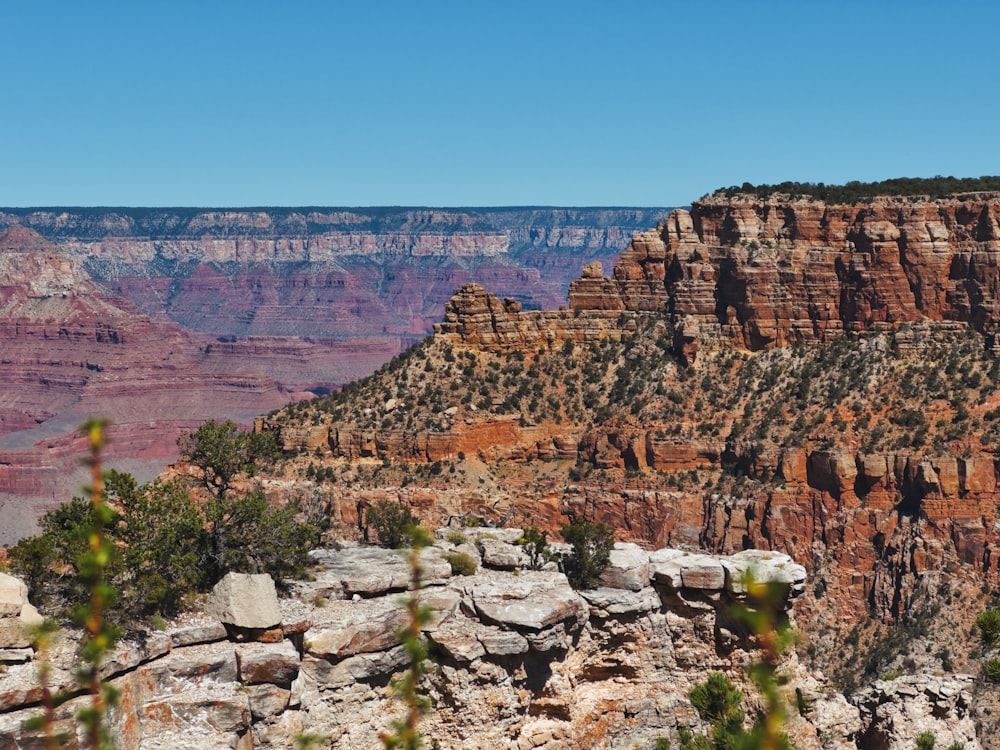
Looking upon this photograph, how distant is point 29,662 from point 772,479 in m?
58.8

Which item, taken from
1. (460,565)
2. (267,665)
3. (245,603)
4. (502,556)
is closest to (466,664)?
(460,565)

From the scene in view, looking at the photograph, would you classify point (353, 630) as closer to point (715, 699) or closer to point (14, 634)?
point (14, 634)

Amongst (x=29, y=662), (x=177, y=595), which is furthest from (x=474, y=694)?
(x=29, y=662)

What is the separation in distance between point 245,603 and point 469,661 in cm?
532

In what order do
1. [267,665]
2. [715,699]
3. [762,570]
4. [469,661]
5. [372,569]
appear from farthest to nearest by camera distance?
1. [762,570]
2. [372,569]
3. [715,699]
4. [469,661]
5. [267,665]

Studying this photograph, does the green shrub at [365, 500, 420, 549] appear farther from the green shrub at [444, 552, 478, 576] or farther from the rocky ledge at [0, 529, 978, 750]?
the green shrub at [444, 552, 478, 576]

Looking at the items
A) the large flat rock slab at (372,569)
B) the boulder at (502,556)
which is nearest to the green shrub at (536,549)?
the boulder at (502,556)

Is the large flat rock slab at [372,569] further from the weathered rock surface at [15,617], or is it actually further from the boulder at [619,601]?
the weathered rock surface at [15,617]

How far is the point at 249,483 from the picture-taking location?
7606 cm

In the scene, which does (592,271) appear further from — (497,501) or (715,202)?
(497,501)

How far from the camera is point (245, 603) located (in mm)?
27984

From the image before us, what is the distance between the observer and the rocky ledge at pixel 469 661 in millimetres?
26094

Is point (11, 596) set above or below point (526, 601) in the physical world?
above

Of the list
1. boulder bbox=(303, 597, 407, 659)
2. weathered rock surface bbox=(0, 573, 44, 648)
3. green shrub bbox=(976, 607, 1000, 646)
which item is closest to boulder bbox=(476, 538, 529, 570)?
boulder bbox=(303, 597, 407, 659)
